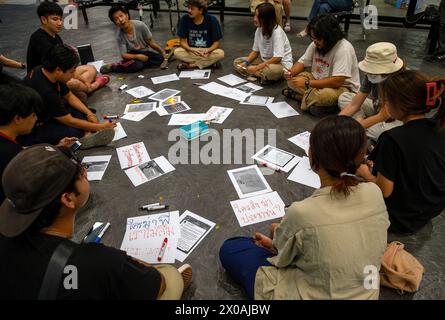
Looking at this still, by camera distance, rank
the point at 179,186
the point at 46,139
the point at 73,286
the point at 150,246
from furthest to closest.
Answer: the point at 46,139 < the point at 179,186 < the point at 150,246 < the point at 73,286

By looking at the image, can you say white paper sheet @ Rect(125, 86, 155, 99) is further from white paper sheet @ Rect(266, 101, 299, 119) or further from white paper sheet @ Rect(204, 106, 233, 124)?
white paper sheet @ Rect(266, 101, 299, 119)

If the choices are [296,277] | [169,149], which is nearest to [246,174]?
[169,149]

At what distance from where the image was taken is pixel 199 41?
4.22m

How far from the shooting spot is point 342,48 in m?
2.86

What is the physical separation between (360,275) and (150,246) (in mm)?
1261

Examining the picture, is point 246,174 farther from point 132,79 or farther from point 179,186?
point 132,79

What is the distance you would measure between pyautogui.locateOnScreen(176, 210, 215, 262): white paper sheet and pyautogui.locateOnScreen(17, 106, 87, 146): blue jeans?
1393mm

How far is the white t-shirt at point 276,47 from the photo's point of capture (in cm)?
363

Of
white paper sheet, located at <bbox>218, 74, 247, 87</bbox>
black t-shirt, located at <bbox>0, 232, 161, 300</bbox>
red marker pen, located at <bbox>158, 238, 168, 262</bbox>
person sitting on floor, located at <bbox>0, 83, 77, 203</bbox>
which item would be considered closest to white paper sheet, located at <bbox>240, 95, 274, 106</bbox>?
white paper sheet, located at <bbox>218, 74, 247, 87</bbox>

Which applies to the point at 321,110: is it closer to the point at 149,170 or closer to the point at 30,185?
the point at 149,170

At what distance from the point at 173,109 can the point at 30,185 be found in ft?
7.91

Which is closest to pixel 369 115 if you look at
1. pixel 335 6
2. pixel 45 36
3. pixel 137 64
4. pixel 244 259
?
pixel 244 259

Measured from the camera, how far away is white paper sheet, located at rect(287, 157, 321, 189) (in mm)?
2416

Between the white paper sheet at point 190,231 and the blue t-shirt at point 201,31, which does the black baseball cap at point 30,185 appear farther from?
the blue t-shirt at point 201,31
